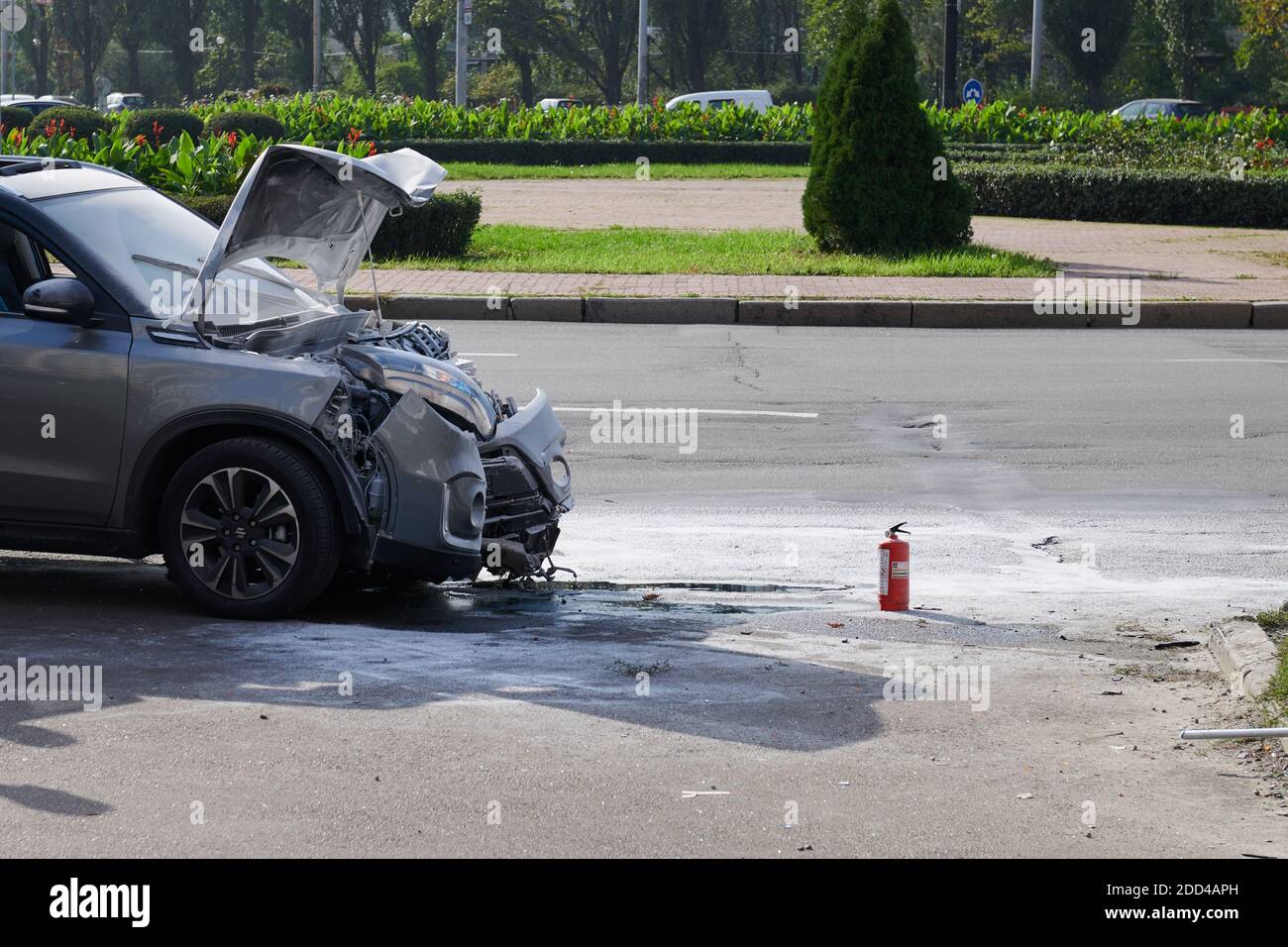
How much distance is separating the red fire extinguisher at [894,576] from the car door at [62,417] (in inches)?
119

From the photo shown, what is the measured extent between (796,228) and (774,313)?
7.62 metres

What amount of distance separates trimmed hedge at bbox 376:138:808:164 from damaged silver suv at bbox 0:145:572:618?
102 ft

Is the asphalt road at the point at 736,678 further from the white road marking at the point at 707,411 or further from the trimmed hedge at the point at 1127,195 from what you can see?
the trimmed hedge at the point at 1127,195

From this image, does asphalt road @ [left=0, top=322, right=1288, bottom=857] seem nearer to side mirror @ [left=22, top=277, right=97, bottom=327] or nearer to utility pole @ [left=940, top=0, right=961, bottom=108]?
side mirror @ [left=22, top=277, right=97, bottom=327]

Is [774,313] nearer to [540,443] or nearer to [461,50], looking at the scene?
[540,443]

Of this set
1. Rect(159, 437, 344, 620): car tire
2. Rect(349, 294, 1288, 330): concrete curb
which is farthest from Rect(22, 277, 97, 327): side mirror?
Rect(349, 294, 1288, 330): concrete curb

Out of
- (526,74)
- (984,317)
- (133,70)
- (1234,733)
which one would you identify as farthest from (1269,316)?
(133,70)

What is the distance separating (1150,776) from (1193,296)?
13.1m

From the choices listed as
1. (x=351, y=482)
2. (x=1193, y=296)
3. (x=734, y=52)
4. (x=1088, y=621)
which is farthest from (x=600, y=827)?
(x=734, y=52)

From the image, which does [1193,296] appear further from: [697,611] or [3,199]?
[3,199]

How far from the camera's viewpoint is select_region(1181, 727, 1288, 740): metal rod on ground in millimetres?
5270

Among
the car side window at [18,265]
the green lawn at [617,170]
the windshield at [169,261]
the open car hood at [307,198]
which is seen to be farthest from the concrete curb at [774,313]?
the green lawn at [617,170]

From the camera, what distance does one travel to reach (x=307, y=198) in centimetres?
697

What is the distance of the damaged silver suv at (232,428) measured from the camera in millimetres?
6555
